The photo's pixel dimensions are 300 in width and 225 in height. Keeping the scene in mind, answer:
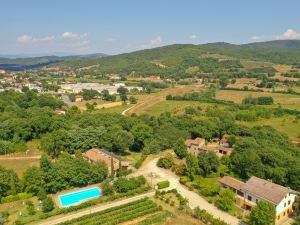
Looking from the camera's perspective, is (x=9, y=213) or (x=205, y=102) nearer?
(x=9, y=213)

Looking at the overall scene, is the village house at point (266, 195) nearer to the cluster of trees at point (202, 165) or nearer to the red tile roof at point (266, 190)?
the red tile roof at point (266, 190)

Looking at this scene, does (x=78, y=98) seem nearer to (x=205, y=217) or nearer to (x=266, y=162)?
(x=266, y=162)

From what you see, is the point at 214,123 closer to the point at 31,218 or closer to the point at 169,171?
the point at 169,171

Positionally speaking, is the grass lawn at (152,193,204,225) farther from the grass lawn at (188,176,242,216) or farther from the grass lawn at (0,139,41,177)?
the grass lawn at (0,139,41,177)

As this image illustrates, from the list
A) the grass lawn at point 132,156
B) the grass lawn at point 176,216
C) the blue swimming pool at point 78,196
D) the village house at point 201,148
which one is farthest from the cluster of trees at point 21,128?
the grass lawn at point 176,216

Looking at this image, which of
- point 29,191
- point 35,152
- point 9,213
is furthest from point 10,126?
point 9,213

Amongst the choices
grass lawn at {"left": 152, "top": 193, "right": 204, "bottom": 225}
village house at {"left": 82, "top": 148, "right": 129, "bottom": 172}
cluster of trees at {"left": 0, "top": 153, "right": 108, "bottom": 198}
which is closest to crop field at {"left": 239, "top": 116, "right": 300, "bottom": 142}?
village house at {"left": 82, "top": 148, "right": 129, "bottom": 172}
